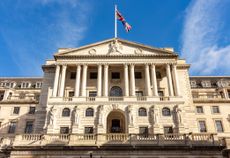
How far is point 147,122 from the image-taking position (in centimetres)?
4175

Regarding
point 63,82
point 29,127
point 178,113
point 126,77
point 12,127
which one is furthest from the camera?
point 12,127

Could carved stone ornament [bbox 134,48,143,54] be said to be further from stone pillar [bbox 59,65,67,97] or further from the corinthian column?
stone pillar [bbox 59,65,67,97]

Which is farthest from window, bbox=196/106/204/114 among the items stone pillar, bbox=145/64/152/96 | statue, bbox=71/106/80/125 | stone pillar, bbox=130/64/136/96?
statue, bbox=71/106/80/125

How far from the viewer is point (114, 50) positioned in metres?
50.7

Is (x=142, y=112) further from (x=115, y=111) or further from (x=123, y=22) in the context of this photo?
(x=123, y=22)

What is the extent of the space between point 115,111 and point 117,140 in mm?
9235

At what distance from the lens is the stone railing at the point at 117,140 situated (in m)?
34.3

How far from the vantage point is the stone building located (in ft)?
111

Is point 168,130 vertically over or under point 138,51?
under

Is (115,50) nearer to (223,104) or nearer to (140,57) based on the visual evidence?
(140,57)

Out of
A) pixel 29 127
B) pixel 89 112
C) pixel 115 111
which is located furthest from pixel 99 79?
pixel 29 127

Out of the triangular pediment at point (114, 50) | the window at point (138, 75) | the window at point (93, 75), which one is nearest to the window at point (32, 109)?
the triangular pediment at point (114, 50)

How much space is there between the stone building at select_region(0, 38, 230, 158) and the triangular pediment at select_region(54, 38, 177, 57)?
0.20 metres

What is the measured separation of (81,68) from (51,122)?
1330 centimetres
